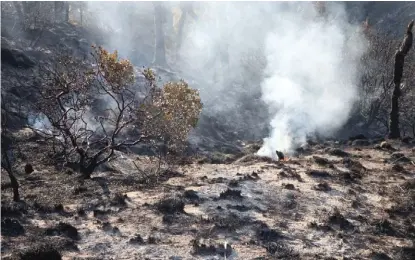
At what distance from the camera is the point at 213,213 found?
15172 millimetres

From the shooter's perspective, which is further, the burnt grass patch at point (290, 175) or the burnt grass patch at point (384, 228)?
the burnt grass patch at point (290, 175)

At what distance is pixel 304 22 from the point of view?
72.4 meters

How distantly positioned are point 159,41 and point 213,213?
62888 millimetres

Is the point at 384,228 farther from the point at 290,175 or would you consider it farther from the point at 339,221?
the point at 290,175

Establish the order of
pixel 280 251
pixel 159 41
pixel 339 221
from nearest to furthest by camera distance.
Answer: pixel 280 251, pixel 339 221, pixel 159 41

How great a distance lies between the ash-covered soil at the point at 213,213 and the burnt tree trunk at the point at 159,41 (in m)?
49.6

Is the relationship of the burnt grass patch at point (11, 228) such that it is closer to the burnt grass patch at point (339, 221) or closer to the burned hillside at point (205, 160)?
the burned hillside at point (205, 160)

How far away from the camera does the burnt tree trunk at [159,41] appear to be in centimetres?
7125

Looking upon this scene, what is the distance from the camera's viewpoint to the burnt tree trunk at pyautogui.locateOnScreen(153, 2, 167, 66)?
71250 mm

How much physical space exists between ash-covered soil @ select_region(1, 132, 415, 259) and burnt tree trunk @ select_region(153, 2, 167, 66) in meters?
49.6

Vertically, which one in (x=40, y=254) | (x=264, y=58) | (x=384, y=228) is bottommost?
(x=40, y=254)

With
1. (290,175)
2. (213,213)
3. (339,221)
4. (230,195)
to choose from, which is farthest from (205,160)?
(339,221)

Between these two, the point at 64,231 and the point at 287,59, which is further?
the point at 287,59

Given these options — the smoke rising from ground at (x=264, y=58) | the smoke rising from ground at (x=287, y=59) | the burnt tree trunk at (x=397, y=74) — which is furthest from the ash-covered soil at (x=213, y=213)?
the smoke rising from ground at (x=264, y=58)
